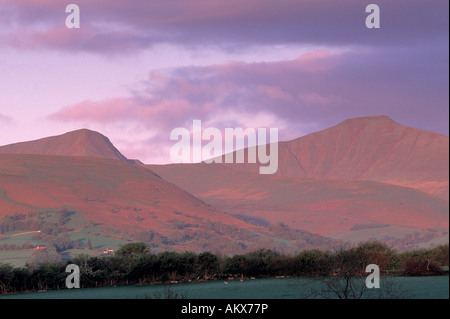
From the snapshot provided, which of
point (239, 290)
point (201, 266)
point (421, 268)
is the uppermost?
point (201, 266)

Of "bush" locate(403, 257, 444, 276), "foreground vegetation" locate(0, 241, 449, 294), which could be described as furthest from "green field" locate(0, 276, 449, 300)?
"foreground vegetation" locate(0, 241, 449, 294)

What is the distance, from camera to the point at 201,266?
6303 cm

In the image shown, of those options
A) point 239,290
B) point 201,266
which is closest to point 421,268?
point 239,290

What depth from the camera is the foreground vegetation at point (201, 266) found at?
55312mm

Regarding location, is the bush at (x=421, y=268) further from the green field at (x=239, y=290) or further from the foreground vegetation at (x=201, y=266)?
the green field at (x=239, y=290)

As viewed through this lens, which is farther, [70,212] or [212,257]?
[70,212]

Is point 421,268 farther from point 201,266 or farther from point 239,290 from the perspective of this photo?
point 201,266

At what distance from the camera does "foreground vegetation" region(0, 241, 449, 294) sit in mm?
55312

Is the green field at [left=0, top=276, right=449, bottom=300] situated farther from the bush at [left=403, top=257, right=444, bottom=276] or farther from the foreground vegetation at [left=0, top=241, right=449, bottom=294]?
the foreground vegetation at [left=0, top=241, right=449, bottom=294]

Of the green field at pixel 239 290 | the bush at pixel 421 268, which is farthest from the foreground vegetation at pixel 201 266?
the green field at pixel 239 290

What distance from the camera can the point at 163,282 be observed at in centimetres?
6122
